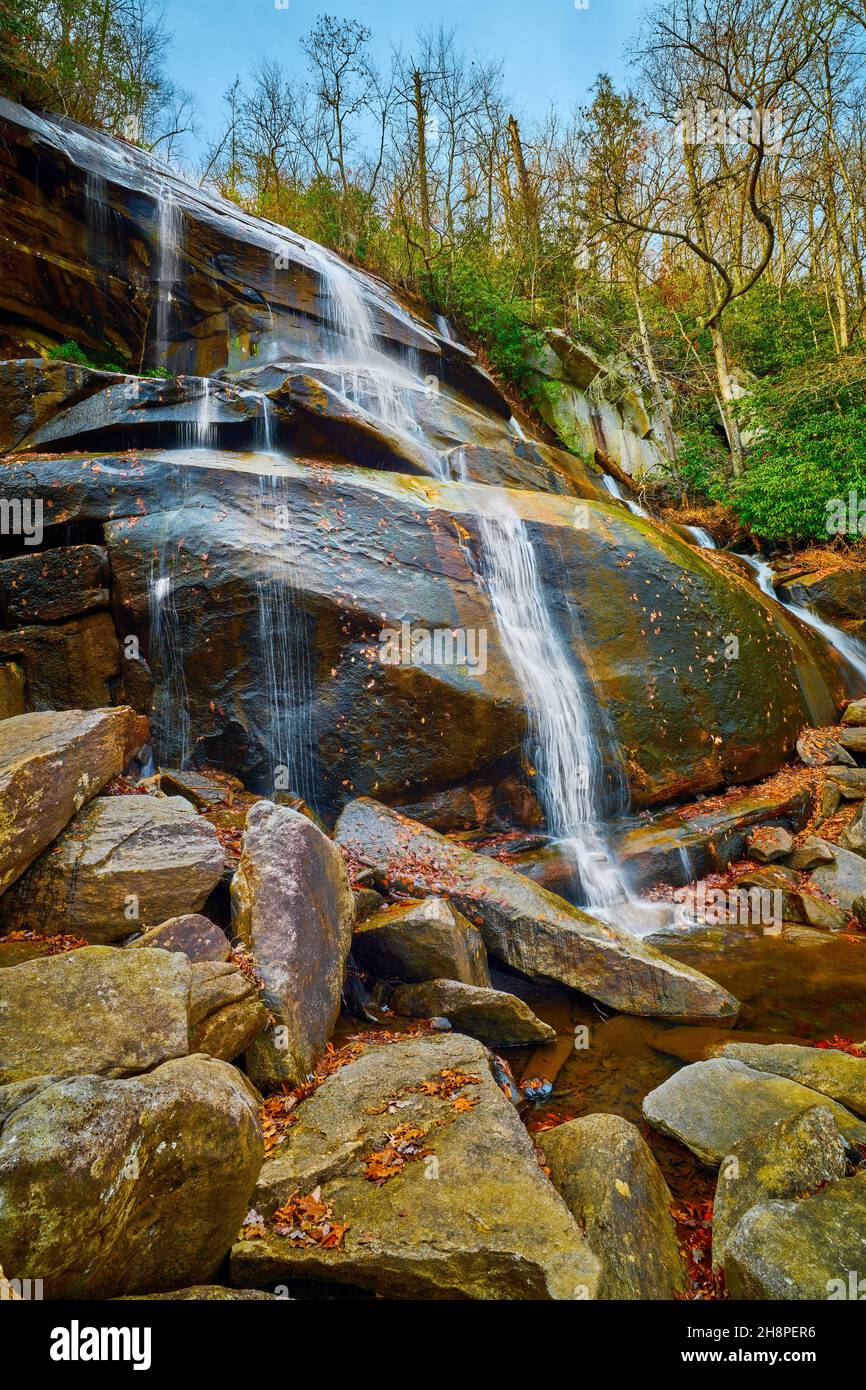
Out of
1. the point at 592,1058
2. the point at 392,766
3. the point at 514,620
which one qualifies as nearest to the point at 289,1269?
the point at 592,1058

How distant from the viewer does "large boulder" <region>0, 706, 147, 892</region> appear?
4.04 m

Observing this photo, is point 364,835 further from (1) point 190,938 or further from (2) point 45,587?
(2) point 45,587

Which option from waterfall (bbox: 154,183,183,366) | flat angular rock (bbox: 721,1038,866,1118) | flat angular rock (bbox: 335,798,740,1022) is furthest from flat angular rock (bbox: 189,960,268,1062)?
waterfall (bbox: 154,183,183,366)

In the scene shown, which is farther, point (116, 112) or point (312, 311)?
point (116, 112)

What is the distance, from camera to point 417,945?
523 centimetres

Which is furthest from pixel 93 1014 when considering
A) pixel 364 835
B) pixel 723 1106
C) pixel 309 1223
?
pixel 364 835

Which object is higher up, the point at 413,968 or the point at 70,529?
the point at 70,529

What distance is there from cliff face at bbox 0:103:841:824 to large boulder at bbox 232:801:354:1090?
8.46ft

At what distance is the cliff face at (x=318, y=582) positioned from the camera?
7648 mm

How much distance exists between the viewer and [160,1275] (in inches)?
93.1

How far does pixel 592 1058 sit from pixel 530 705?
416cm

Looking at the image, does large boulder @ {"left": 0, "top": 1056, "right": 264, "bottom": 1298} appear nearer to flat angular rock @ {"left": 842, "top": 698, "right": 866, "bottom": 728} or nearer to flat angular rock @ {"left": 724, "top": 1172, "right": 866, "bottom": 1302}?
flat angular rock @ {"left": 724, "top": 1172, "right": 866, "bottom": 1302}
